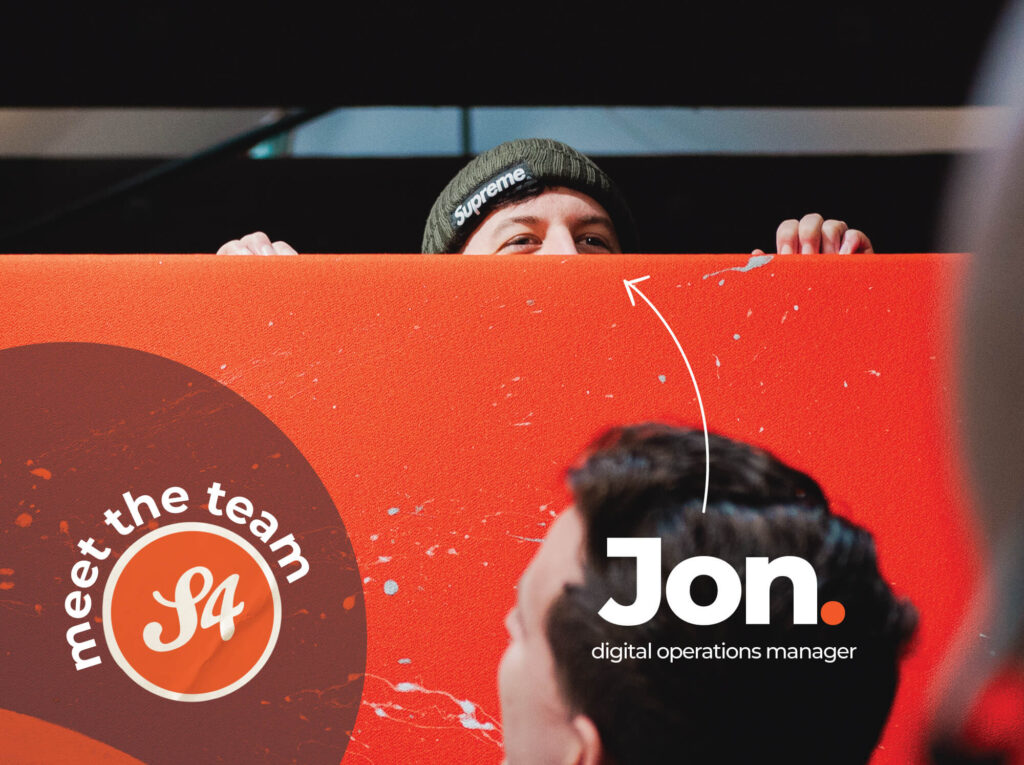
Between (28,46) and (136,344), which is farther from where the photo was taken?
(28,46)

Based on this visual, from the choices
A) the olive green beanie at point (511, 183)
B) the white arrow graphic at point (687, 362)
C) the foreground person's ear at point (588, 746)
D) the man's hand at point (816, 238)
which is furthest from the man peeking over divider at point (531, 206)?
the foreground person's ear at point (588, 746)

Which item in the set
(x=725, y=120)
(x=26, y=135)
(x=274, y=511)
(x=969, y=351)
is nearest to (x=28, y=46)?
(x=26, y=135)

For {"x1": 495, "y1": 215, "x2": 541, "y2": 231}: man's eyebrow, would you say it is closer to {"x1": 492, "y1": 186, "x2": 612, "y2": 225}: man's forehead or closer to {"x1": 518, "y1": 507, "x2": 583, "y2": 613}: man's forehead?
{"x1": 492, "y1": 186, "x2": 612, "y2": 225}: man's forehead

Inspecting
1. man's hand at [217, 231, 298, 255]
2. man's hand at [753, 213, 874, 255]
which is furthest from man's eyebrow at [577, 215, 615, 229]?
man's hand at [217, 231, 298, 255]

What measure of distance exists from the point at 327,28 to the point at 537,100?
598 millimetres

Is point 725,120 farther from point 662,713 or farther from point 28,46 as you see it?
point 662,713

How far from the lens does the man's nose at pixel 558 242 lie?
3.41 ft

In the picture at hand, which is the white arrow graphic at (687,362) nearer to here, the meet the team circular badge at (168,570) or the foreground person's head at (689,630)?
the foreground person's head at (689,630)

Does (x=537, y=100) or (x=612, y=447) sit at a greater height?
(x=537, y=100)

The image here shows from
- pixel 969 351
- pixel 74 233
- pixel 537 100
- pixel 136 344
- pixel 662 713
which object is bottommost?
pixel 662 713

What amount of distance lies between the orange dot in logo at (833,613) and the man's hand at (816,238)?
0.44m

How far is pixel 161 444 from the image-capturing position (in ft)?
2.04

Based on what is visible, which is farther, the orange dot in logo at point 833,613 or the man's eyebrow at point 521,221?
the man's eyebrow at point 521,221

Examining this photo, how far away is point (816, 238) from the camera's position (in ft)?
3.01
